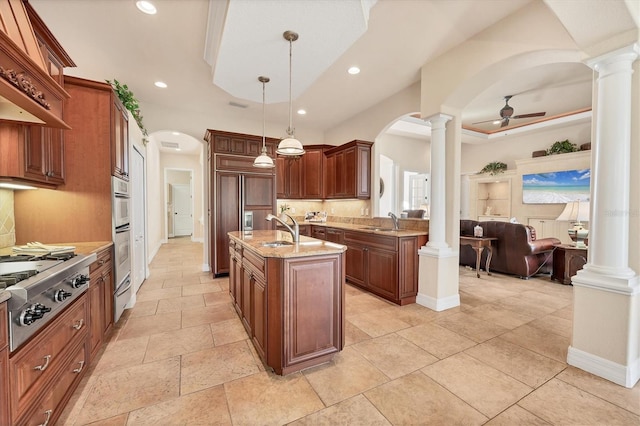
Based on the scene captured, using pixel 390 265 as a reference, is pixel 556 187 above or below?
above

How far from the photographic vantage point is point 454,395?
1.80 meters

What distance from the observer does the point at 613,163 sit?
1.93 metres

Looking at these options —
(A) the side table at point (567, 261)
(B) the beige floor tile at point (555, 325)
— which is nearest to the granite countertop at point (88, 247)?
(B) the beige floor tile at point (555, 325)

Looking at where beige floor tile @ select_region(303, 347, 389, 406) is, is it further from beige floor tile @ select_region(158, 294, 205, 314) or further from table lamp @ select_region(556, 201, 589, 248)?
table lamp @ select_region(556, 201, 589, 248)

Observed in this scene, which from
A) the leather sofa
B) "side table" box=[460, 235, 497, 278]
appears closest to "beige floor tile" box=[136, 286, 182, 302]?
"side table" box=[460, 235, 497, 278]

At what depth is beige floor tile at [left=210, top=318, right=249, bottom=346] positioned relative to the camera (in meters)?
2.54

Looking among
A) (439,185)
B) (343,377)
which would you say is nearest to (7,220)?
(343,377)

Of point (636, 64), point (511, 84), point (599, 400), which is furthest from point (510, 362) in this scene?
point (511, 84)

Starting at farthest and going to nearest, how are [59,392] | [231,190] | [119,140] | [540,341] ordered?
[231,190] → [119,140] → [540,341] → [59,392]

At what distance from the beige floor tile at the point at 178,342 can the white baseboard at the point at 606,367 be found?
3.04m

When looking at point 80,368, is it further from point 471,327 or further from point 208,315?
point 471,327

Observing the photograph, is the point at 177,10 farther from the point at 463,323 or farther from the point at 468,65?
the point at 463,323

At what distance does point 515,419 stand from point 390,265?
6.66ft

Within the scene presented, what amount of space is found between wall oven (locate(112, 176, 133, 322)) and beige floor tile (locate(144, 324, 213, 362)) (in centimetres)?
55
